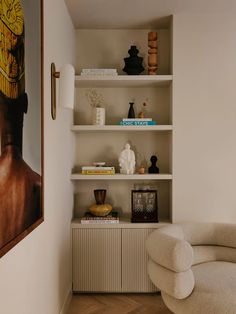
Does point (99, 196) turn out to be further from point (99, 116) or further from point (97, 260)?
point (99, 116)

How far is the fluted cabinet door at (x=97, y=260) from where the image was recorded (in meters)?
3.15

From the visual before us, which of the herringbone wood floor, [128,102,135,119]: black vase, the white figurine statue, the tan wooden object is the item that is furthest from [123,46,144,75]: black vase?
the herringbone wood floor

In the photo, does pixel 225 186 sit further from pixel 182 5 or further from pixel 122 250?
pixel 182 5

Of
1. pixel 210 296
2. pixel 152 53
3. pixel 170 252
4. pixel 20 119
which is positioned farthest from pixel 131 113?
pixel 20 119

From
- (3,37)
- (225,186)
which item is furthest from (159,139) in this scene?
(3,37)

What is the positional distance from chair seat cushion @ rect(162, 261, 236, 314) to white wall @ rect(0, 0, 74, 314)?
841 millimetres

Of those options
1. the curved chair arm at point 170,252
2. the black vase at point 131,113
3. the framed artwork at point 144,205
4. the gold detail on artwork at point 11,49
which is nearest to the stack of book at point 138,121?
the black vase at point 131,113

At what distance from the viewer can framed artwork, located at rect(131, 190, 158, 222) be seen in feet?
10.5

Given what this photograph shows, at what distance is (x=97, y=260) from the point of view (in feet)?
10.4

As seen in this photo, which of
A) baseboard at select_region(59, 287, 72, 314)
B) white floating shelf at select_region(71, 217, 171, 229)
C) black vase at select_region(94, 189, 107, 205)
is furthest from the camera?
black vase at select_region(94, 189, 107, 205)

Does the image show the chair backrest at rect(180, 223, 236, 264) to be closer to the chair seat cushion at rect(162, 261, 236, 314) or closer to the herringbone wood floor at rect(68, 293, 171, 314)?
the chair seat cushion at rect(162, 261, 236, 314)

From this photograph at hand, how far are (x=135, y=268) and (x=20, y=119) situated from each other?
2084 millimetres

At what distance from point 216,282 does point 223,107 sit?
1563 millimetres

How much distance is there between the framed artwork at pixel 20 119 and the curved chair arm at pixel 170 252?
2.82ft
